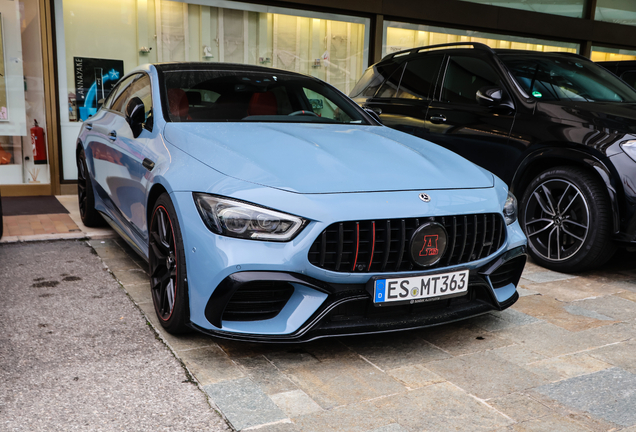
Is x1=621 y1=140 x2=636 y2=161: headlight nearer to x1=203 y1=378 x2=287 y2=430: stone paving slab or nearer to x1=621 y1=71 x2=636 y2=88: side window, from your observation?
x1=203 y1=378 x2=287 y2=430: stone paving slab

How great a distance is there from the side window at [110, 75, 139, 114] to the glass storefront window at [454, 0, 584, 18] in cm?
725

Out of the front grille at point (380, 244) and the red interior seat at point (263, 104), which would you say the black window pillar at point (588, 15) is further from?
the front grille at point (380, 244)

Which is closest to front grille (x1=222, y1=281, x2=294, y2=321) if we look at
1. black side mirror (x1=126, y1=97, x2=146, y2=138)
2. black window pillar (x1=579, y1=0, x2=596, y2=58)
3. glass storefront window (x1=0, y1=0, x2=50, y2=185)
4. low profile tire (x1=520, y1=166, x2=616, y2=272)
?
black side mirror (x1=126, y1=97, x2=146, y2=138)

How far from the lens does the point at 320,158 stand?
297 centimetres

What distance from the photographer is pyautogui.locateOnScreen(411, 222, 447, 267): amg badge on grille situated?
2682 mm

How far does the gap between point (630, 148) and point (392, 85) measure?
2740 mm

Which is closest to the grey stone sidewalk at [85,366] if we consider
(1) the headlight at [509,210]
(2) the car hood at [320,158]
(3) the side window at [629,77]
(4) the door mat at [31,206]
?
(2) the car hood at [320,158]

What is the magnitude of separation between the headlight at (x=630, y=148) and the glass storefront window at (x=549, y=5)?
6.84 m

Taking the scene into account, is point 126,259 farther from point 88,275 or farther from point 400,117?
point 400,117

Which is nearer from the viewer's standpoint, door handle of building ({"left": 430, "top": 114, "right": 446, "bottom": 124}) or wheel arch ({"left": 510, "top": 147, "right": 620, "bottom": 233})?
wheel arch ({"left": 510, "top": 147, "right": 620, "bottom": 233})

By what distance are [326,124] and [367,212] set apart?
1404 millimetres

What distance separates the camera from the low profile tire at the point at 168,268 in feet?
9.09

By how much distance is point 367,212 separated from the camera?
8.55ft

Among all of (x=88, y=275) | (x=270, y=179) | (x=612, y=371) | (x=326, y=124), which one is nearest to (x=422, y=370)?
(x=612, y=371)
